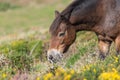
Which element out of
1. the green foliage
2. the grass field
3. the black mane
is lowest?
the grass field

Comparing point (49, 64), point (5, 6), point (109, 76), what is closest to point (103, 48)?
point (49, 64)

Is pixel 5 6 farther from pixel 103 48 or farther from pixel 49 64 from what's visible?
pixel 49 64

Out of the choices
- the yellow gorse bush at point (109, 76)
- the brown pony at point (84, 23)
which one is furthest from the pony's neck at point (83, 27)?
the yellow gorse bush at point (109, 76)

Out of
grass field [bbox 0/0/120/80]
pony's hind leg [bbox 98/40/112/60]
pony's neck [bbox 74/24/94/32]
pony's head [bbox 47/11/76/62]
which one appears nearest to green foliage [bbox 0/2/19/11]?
grass field [bbox 0/0/120/80]

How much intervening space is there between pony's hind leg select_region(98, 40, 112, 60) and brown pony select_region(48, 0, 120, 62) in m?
0.01

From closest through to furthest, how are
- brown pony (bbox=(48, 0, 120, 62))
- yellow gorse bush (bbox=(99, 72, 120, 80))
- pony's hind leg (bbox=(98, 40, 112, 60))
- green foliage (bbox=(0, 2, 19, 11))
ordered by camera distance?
1. yellow gorse bush (bbox=(99, 72, 120, 80))
2. brown pony (bbox=(48, 0, 120, 62))
3. pony's hind leg (bbox=(98, 40, 112, 60))
4. green foliage (bbox=(0, 2, 19, 11))

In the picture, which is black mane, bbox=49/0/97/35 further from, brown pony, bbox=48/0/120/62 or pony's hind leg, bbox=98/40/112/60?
pony's hind leg, bbox=98/40/112/60

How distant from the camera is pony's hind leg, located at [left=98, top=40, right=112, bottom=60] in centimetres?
1376

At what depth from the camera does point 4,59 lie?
1397cm

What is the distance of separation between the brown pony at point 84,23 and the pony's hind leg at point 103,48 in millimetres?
13

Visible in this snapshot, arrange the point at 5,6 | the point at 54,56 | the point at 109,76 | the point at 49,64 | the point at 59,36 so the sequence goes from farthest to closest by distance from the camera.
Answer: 1. the point at 5,6
2. the point at 59,36
3. the point at 54,56
4. the point at 49,64
5. the point at 109,76

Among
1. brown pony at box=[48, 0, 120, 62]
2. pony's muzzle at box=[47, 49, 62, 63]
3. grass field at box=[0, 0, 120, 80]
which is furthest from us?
brown pony at box=[48, 0, 120, 62]

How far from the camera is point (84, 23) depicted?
13.6m

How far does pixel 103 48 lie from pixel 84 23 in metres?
0.90
